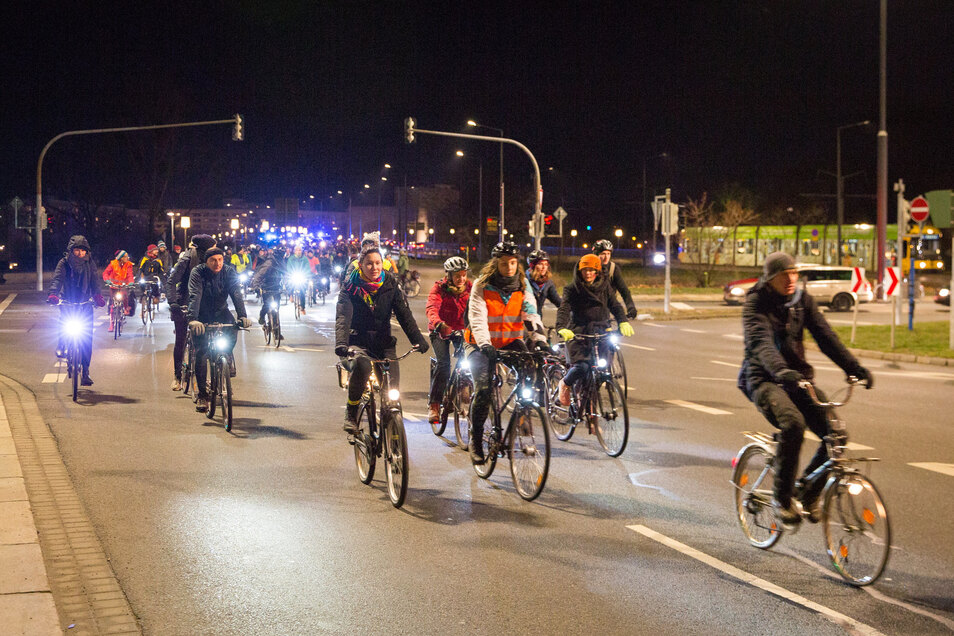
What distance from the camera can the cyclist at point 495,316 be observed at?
7.65 metres

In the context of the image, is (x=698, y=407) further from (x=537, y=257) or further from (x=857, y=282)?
(x=857, y=282)

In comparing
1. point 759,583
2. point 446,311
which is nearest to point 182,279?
point 446,311

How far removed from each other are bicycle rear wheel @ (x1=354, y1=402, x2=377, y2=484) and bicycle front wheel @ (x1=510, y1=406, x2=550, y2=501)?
3.46ft

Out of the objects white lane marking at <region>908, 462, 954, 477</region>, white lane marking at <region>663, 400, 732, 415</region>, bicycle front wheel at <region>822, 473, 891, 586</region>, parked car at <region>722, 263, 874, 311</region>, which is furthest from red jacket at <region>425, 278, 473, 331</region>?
parked car at <region>722, 263, 874, 311</region>

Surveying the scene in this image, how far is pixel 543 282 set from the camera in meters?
12.4

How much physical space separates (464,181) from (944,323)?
223 ft

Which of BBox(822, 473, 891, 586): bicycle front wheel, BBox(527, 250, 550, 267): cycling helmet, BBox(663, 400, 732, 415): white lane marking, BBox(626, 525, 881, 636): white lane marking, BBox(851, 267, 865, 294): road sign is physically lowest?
BBox(626, 525, 881, 636): white lane marking

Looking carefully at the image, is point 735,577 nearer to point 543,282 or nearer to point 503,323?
point 503,323

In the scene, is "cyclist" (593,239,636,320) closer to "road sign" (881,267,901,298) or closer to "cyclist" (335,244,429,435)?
"cyclist" (335,244,429,435)

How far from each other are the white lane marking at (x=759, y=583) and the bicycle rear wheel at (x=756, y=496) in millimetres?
397

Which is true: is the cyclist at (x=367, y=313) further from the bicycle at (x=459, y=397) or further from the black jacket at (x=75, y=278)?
the black jacket at (x=75, y=278)

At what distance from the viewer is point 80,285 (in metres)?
13.2

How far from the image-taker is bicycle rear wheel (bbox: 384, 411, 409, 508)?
693cm

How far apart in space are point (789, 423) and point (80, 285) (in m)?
10.3
